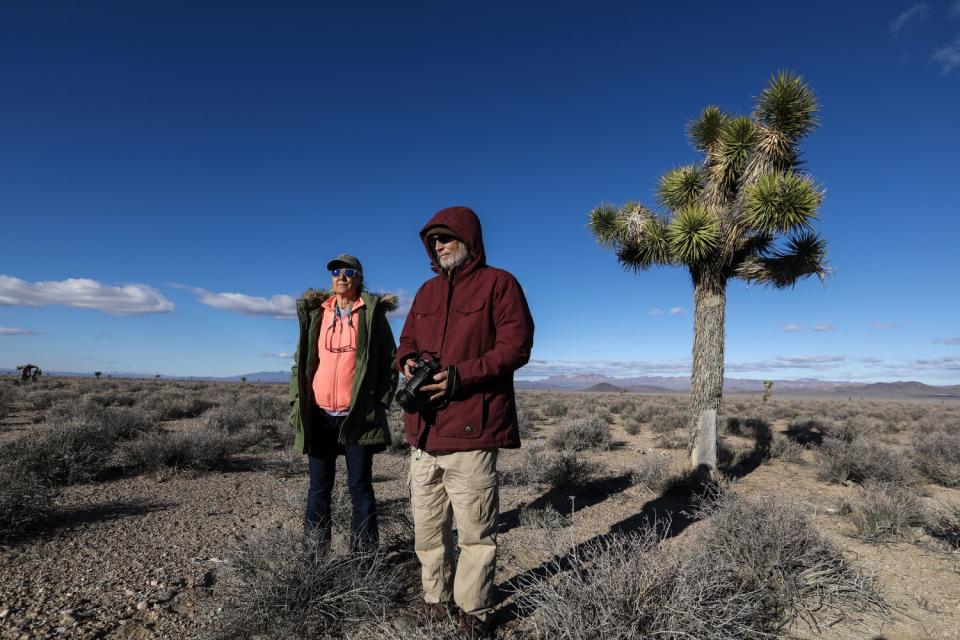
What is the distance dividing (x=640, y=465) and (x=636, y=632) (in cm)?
492

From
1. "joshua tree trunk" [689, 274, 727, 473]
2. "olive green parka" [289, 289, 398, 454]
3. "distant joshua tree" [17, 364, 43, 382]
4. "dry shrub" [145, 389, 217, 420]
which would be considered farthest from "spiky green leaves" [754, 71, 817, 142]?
"distant joshua tree" [17, 364, 43, 382]

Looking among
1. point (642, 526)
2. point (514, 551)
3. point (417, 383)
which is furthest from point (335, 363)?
point (642, 526)

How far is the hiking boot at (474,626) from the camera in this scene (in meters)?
2.21

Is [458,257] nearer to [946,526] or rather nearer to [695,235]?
[946,526]

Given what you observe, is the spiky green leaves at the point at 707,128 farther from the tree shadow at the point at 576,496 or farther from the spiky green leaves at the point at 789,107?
the tree shadow at the point at 576,496

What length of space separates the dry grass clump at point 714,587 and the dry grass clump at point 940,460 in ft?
18.1

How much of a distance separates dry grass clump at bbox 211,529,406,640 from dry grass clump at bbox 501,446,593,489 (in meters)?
3.79

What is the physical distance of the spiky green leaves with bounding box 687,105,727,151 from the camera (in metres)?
7.82

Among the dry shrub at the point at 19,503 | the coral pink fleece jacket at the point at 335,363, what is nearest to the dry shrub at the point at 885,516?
the coral pink fleece jacket at the point at 335,363

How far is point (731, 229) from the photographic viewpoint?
7.06 metres

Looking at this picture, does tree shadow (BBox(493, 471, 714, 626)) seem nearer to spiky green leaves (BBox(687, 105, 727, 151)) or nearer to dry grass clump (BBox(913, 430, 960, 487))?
dry grass clump (BBox(913, 430, 960, 487))

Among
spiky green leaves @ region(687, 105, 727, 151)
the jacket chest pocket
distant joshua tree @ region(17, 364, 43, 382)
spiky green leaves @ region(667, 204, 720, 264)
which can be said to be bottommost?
distant joshua tree @ region(17, 364, 43, 382)

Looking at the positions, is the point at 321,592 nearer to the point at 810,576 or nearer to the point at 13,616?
the point at 13,616

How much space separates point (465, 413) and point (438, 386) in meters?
0.20
